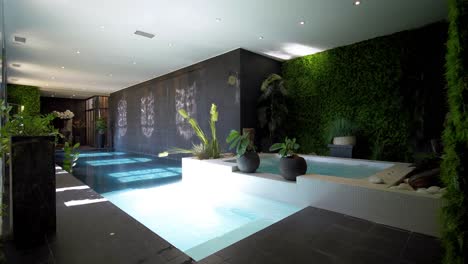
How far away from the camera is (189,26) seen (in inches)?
194

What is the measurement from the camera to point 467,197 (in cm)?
95

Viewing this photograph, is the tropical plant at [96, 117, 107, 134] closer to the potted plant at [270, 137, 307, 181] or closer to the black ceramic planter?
the potted plant at [270, 137, 307, 181]

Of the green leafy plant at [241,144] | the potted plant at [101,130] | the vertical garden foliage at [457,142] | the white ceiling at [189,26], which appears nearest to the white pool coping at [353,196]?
the green leafy plant at [241,144]

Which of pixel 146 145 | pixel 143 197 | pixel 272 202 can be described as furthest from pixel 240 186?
pixel 146 145

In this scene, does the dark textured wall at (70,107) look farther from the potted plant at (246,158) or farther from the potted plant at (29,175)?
the potted plant at (29,175)

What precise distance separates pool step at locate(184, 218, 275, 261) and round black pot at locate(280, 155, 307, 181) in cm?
82

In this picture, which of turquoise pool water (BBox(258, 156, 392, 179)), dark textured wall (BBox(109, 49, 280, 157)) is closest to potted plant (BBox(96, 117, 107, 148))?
dark textured wall (BBox(109, 49, 280, 157))

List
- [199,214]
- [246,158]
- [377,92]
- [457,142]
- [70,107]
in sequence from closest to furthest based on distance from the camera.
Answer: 1. [457,142]
2. [199,214]
3. [246,158]
4. [377,92]
5. [70,107]

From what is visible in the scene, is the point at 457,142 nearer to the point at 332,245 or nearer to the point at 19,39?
the point at 332,245

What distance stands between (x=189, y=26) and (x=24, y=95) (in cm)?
1105

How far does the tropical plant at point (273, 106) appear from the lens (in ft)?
20.6

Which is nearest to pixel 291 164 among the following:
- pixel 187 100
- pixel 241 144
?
pixel 241 144

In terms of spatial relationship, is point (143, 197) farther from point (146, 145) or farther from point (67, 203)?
point (146, 145)

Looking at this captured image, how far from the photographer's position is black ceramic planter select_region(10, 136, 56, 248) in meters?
1.63
